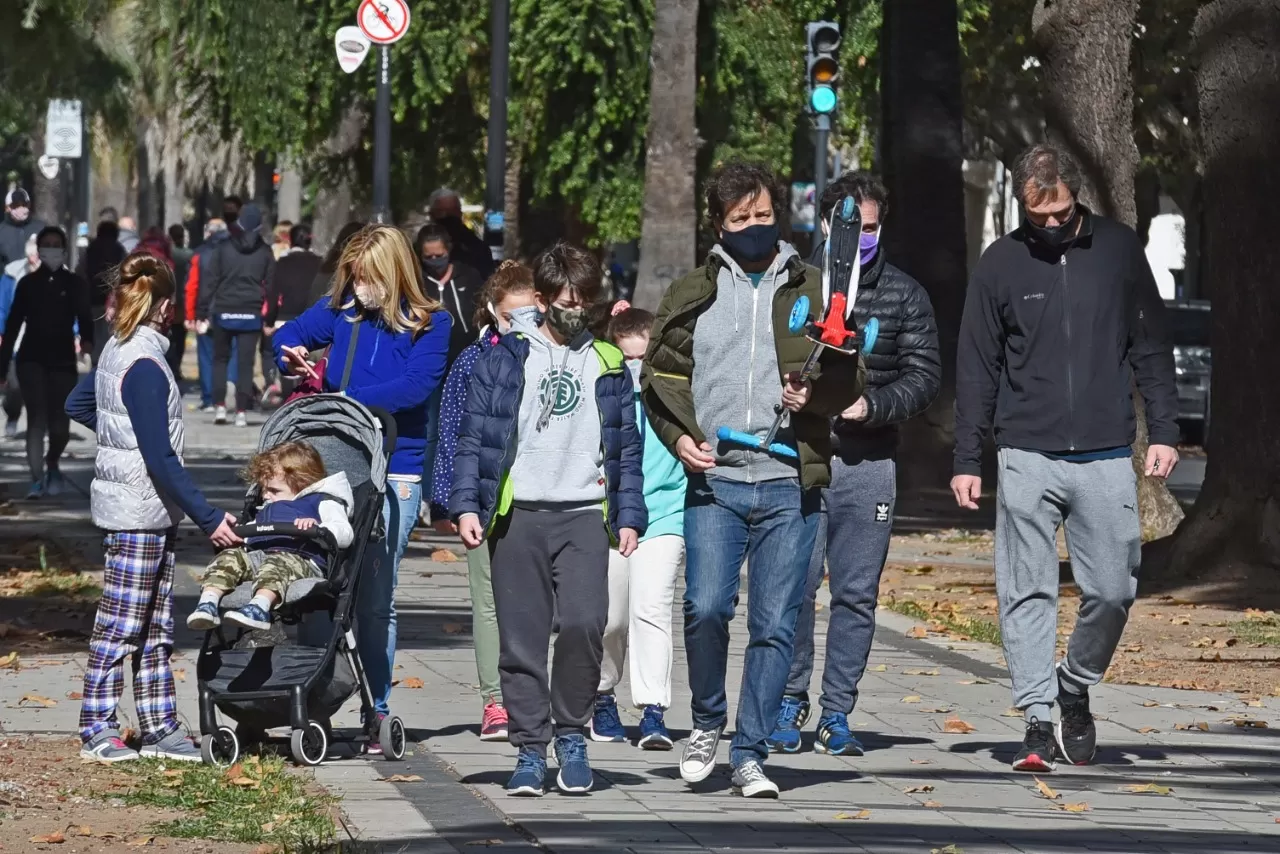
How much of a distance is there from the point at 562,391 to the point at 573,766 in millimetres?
1152

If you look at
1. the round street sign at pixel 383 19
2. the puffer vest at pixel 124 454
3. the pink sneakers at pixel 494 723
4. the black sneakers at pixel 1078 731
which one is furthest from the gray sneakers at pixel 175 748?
the round street sign at pixel 383 19

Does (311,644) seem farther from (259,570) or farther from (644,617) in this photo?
(644,617)

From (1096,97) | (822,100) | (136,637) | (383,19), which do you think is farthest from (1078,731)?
(383,19)

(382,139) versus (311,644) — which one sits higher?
(382,139)

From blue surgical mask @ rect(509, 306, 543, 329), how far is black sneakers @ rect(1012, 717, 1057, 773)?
2157mm

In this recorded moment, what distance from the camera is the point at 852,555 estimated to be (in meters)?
8.34

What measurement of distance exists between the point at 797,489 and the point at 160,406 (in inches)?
81.3

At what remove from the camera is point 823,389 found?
7.39 m

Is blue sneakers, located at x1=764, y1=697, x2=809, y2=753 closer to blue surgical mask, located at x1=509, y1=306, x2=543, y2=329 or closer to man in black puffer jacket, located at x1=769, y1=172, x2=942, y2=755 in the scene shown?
man in black puffer jacket, located at x1=769, y1=172, x2=942, y2=755

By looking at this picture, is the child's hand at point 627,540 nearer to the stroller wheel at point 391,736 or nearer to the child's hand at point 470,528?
the child's hand at point 470,528

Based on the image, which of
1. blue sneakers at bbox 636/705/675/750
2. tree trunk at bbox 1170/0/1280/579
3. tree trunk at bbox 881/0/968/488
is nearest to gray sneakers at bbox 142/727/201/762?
blue sneakers at bbox 636/705/675/750

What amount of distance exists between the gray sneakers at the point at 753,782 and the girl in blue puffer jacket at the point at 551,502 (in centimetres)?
46

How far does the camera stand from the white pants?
8.52 metres

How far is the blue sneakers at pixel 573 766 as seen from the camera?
24.6 feet
